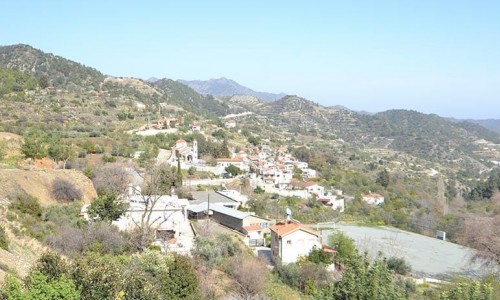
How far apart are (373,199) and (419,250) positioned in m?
20.6

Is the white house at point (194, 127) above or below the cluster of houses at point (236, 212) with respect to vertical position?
above

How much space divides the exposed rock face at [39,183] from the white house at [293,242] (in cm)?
967

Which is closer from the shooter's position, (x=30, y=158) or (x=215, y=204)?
(x=30, y=158)

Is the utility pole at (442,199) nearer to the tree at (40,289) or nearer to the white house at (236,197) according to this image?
the white house at (236,197)

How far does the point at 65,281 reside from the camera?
9.62 metres

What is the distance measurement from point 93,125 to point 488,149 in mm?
113202

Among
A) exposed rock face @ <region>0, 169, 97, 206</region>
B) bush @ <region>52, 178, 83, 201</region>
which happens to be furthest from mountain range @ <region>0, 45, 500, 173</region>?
bush @ <region>52, 178, 83, 201</region>

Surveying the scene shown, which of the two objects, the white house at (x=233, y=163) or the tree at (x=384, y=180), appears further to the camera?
the tree at (x=384, y=180)

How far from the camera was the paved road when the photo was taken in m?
26.1

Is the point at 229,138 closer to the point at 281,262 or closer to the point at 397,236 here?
the point at 397,236

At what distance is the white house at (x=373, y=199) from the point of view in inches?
2018

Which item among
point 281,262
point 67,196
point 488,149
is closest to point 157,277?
point 281,262

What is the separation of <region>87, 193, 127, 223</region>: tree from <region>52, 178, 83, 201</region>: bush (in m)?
3.23

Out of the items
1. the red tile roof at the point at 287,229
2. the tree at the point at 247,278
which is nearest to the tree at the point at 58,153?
the red tile roof at the point at 287,229
